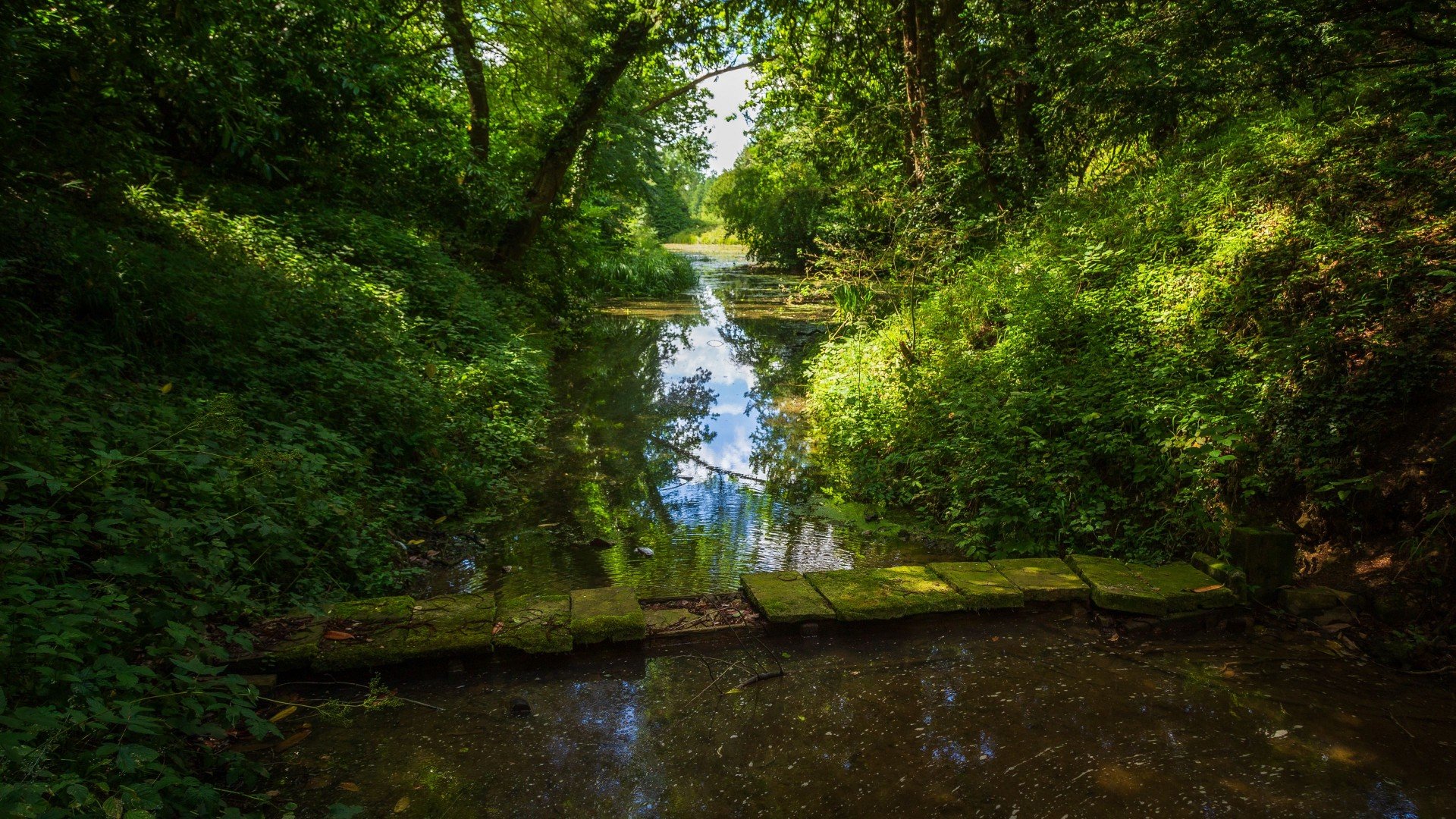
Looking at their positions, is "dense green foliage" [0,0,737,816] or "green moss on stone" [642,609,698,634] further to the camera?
"green moss on stone" [642,609,698,634]

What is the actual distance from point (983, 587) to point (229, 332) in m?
5.35

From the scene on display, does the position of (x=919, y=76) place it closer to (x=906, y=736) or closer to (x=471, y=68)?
(x=471, y=68)

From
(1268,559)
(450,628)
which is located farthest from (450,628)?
(1268,559)

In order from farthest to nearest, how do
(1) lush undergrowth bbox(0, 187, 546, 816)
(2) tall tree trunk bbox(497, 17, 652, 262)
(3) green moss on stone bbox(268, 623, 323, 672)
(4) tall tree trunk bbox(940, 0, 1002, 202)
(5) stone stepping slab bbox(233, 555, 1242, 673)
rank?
(2) tall tree trunk bbox(497, 17, 652, 262) < (4) tall tree trunk bbox(940, 0, 1002, 202) < (5) stone stepping slab bbox(233, 555, 1242, 673) < (3) green moss on stone bbox(268, 623, 323, 672) < (1) lush undergrowth bbox(0, 187, 546, 816)

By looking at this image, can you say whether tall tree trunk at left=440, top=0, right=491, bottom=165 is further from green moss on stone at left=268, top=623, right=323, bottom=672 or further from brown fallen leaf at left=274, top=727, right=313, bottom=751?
brown fallen leaf at left=274, top=727, right=313, bottom=751

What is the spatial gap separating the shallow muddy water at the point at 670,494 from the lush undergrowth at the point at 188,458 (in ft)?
1.79

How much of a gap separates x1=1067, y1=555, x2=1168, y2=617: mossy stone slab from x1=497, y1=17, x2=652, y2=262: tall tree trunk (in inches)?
397

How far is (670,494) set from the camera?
6.45 m

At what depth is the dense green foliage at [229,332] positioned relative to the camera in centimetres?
→ 218

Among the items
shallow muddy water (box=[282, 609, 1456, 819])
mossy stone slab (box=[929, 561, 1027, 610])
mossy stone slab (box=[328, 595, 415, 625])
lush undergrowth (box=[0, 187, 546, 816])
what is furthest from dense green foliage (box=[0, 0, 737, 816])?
mossy stone slab (box=[929, 561, 1027, 610])

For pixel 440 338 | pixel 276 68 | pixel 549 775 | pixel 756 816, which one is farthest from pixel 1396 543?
pixel 276 68

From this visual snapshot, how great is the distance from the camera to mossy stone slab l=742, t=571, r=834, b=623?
10.9ft

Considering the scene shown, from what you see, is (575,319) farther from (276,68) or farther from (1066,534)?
(1066,534)

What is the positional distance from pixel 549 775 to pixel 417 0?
40.6 ft
